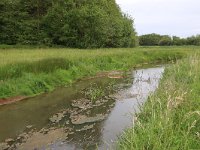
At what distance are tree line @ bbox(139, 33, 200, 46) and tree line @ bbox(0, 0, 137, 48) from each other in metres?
28.0

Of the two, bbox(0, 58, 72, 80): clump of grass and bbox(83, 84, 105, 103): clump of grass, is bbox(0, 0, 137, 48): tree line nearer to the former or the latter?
bbox(0, 58, 72, 80): clump of grass

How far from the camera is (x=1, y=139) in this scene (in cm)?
906

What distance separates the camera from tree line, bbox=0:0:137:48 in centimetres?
3659

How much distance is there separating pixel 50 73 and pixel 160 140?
12.5 meters

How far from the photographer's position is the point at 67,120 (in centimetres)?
1083

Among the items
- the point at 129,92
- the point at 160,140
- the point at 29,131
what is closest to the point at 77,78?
the point at 129,92

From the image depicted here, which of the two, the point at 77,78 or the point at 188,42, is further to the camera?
the point at 188,42

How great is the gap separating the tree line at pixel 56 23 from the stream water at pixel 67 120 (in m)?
21.7

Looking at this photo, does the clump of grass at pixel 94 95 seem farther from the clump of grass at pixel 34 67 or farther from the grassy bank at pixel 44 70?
the clump of grass at pixel 34 67

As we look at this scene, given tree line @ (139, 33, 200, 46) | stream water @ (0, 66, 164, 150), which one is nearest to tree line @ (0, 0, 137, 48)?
stream water @ (0, 66, 164, 150)

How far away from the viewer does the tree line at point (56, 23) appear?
36.6 meters

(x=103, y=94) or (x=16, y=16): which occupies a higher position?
(x=16, y=16)

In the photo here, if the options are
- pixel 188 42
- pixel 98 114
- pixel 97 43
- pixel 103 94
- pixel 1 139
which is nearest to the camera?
pixel 1 139

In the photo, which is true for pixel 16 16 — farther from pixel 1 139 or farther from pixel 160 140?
pixel 160 140
